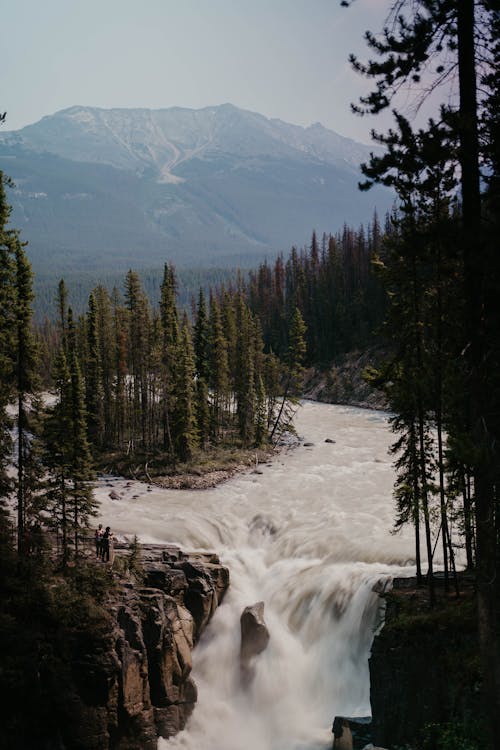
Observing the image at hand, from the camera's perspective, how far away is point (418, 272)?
23.3 m

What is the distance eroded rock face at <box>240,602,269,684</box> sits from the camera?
97.1 feet

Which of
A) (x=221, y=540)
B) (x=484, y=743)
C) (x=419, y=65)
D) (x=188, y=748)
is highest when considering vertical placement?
(x=419, y=65)

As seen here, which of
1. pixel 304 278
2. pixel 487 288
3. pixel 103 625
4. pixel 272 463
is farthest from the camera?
pixel 304 278

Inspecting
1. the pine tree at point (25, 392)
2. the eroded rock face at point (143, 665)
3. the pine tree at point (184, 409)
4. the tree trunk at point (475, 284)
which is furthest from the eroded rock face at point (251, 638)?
the pine tree at point (184, 409)

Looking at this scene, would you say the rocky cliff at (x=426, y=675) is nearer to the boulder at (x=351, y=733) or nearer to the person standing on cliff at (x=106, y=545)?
the boulder at (x=351, y=733)

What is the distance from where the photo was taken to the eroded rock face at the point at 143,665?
947 inches

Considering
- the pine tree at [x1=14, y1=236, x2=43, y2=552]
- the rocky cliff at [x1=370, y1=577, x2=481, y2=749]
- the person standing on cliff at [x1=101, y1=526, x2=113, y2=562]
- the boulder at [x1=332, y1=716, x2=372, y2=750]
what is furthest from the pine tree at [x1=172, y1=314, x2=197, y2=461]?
the rocky cliff at [x1=370, y1=577, x2=481, y2=749]

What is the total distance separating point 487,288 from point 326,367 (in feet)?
331

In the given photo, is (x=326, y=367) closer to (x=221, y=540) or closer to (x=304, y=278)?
(x=304, y=278)

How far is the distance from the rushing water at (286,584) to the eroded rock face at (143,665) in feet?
3.81

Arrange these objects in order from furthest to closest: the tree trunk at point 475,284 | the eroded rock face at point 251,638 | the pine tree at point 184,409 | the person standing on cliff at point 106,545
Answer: the pine tree at point 184,409, the person standing on cliff at point 106,545, the eroded rock face at point 251,638, the tree trunk at point 475,284

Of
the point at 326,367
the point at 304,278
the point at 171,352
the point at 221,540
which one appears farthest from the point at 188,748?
the point at 304,278

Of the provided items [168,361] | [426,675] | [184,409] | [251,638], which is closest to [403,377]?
[426,675]

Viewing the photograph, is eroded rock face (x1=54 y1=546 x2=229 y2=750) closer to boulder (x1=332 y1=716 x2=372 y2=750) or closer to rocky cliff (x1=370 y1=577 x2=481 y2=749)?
boulder (x1=332 y1=716 x2=372 y2=750)
